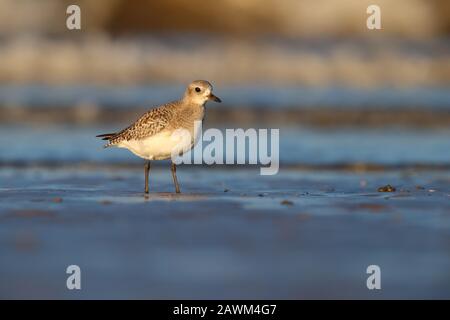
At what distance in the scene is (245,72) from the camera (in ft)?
67.6

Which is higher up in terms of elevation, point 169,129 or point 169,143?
point 169,129

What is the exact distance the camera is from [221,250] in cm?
691

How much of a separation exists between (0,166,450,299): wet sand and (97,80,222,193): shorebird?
46 centimetres

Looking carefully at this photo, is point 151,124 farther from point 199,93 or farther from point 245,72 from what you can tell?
point 245,72

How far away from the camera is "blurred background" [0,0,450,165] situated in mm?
13477

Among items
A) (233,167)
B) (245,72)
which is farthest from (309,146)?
(245,72)

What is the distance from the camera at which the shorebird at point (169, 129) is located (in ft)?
31.0

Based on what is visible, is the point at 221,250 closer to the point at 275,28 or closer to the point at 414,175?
the point at 414,175

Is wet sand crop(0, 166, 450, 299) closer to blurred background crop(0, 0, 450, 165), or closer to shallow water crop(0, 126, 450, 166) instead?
shallow water crop(0, 126, 450, 166)

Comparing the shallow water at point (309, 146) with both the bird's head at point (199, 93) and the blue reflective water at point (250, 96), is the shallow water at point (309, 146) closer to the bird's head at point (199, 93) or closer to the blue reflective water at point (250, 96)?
the bird's head at point (199, 93)

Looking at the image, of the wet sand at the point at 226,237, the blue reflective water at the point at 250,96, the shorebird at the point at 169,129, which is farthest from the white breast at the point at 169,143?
the blue reflective water at the point at 250,96

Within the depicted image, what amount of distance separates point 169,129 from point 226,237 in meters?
2.42

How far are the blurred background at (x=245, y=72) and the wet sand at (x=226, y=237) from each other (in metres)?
2.11
